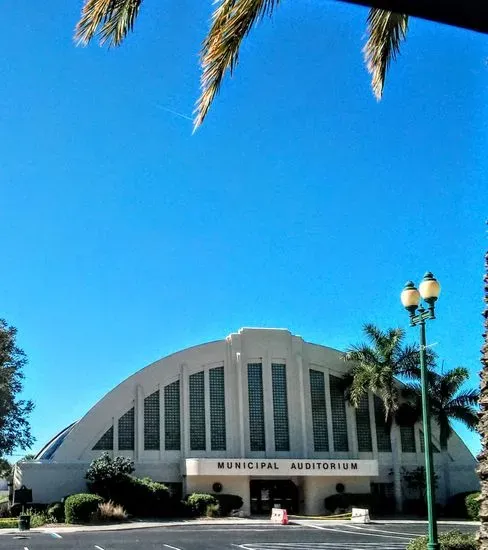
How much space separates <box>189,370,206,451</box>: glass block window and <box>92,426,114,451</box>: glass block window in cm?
439

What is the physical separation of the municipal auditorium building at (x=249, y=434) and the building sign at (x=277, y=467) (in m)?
0.05

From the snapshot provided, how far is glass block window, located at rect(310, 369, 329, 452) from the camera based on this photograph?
137 feet

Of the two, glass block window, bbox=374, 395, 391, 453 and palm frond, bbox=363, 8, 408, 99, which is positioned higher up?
palm frond, bbox=363, 8, 408, 99

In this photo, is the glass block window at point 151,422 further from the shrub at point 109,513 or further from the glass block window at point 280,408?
the glass block window at point 280,408

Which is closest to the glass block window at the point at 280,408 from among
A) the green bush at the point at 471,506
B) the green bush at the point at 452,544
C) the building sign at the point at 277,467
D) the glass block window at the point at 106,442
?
the building sign at the point at 277,467

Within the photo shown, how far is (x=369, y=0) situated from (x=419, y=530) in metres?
30.1

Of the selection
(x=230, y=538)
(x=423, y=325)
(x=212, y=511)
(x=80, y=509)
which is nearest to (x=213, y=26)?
(x=423, y=325)

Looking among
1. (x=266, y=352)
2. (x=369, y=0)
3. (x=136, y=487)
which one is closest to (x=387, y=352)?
(x=266, y=352)

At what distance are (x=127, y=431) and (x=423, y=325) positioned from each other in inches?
1169

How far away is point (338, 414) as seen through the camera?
42.4 m

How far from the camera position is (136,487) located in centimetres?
3528

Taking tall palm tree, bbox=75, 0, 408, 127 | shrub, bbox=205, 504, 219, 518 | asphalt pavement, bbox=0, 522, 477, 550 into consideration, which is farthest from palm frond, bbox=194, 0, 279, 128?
shrub, bbox=205, 504, 219, 518

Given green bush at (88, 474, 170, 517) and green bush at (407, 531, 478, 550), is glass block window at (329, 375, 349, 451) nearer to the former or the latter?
green bush at (88, 474, 170, 517)

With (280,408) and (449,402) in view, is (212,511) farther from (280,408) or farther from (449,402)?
(449,402)
